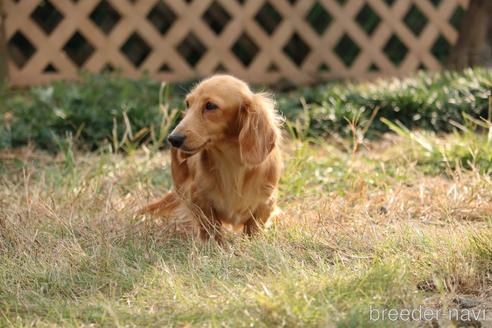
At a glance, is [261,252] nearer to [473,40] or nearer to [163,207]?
[163,207]

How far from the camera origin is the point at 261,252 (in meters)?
2.70

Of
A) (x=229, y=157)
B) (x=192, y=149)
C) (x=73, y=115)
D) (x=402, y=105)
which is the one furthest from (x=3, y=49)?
(x=192, y=149)

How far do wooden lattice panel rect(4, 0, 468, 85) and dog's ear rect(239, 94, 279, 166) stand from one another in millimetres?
3632

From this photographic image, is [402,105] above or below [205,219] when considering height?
below

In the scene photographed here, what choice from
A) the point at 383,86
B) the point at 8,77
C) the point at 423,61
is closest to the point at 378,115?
the point at 383,86

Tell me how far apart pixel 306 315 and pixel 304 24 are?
5663 mm

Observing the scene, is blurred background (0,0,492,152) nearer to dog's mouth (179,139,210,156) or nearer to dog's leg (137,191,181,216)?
dog's leg (137,191,181,216)

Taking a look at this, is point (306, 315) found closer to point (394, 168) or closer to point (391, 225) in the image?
point (391, 225)

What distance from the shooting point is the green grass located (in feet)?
7.26

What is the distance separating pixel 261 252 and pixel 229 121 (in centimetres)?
57

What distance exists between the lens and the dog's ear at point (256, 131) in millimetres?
2898

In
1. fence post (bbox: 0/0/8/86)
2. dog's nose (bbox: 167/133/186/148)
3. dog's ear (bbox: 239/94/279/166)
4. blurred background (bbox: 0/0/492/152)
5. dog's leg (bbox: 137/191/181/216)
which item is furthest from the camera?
fence post (bbox: 0/0/8/86)

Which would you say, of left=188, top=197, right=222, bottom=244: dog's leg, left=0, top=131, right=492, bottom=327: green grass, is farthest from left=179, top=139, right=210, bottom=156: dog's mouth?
left=0, top=131, right=492, bottom=327: green grass

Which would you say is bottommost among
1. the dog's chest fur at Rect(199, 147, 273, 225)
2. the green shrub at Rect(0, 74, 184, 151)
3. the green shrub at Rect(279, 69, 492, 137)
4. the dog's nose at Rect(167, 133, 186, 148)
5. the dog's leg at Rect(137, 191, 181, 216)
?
the green shrub at Rect(279, 69, 492, 137)
